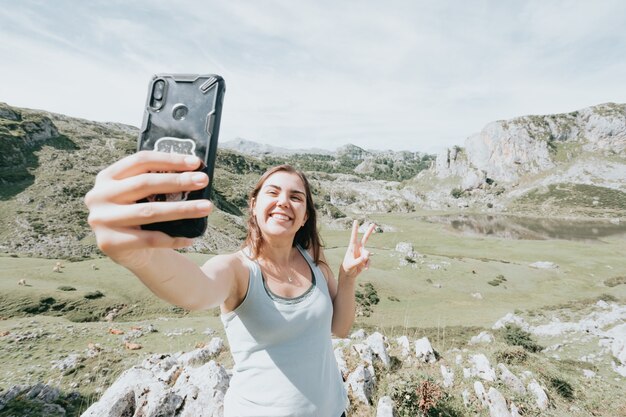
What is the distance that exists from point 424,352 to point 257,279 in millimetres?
9893

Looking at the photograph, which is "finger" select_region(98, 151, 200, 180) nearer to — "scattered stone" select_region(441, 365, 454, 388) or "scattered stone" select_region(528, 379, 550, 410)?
"scattered stone" select_region(441, 365, 454, 388)

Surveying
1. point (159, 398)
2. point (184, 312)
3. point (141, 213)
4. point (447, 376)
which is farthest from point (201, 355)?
point (184, 312)

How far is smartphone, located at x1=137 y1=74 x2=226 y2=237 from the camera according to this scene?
1677mm

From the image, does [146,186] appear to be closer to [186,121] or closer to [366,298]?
[186,121]

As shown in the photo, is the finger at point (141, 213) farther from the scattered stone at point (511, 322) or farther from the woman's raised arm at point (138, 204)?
the scattered stone at point (511, 322)

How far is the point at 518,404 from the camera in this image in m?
8.69

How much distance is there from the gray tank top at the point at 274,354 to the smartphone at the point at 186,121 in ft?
4.40

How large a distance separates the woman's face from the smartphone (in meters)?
1.34

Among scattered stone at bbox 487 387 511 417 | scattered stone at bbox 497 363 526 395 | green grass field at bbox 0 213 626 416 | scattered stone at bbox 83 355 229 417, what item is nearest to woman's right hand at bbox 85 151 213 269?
scattered stone at bbox 83 355 229 417

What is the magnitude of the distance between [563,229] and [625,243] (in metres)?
32.8

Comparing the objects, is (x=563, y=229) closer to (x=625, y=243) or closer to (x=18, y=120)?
(x=625, y=243)

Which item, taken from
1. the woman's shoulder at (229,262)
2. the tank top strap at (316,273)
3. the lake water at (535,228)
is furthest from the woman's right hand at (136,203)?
the lake water at (535,228)

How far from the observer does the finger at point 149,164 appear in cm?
143

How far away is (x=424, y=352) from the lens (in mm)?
10734
